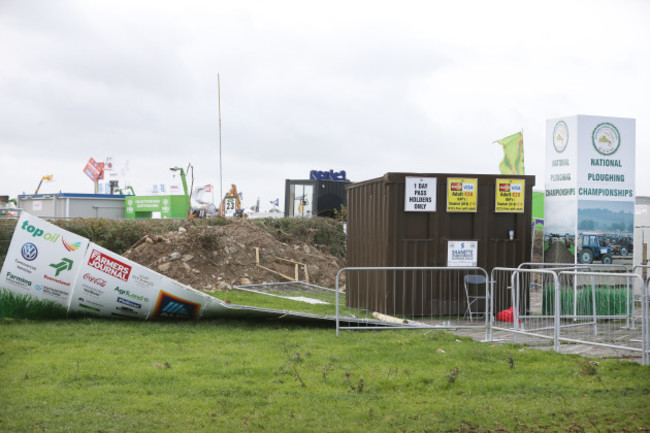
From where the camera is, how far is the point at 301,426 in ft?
20.7

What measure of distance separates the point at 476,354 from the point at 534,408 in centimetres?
258

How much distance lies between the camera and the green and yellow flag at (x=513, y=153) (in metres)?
22.9

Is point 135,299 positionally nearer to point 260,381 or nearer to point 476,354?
point 260,381

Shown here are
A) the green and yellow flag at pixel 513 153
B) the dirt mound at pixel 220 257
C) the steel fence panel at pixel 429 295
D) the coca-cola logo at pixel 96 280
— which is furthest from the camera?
the green and yellow flag at pixel 513 153

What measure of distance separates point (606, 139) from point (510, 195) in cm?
237

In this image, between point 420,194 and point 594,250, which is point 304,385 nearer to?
point 420,194

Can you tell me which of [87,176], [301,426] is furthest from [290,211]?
[87,176]

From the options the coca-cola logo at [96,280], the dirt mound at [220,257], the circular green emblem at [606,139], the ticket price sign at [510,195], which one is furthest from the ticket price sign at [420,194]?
the dirt mound at [220,257]

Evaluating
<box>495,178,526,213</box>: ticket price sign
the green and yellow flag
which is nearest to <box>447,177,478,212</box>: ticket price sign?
<box>495,178,526,213</box>: ticket price sign

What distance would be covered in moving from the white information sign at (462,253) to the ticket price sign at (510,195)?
1010mm

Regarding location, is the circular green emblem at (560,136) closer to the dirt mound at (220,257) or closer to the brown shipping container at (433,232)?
the brown shipping container at (433,232)

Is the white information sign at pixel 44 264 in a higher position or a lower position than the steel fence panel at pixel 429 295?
higher

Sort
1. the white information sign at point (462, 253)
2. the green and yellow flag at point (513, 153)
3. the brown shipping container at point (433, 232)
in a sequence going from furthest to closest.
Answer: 1. the green and yellow flag at point (513, 153)
2. the white information sign at point (462, 253)
3. the brown shipping container at point (433, 232)

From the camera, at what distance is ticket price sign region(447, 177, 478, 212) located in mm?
15273
